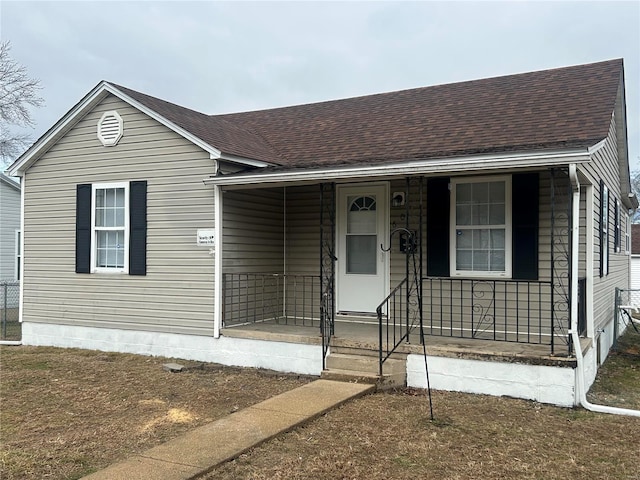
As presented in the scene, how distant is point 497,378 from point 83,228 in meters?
6.90

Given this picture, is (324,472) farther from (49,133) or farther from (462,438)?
(49,133)

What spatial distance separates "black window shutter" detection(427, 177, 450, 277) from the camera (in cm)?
765

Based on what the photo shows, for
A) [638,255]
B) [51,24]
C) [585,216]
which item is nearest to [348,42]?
[51,24]

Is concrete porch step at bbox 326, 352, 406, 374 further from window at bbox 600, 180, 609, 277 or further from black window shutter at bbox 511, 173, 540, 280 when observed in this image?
window at bbox 600, 180, 609, 277

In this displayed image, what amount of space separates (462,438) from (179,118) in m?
6.35

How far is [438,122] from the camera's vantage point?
349 inches

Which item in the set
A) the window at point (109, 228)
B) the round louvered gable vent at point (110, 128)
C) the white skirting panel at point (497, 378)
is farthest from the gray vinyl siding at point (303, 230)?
Result: the white skirting panel at point (497, 378)

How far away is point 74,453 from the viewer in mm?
4367

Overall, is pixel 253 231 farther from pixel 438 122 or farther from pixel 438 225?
pixel 438 122

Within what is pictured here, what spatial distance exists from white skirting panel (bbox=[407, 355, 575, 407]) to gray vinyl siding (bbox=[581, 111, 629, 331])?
224 cm

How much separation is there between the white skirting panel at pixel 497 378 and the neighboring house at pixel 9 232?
15.5 meters

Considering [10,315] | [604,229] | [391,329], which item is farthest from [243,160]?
[10,315]

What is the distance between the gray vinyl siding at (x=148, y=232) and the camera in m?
8.22

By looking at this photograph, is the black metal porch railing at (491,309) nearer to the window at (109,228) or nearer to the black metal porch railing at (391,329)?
the black metal porch railing at (391,329)
